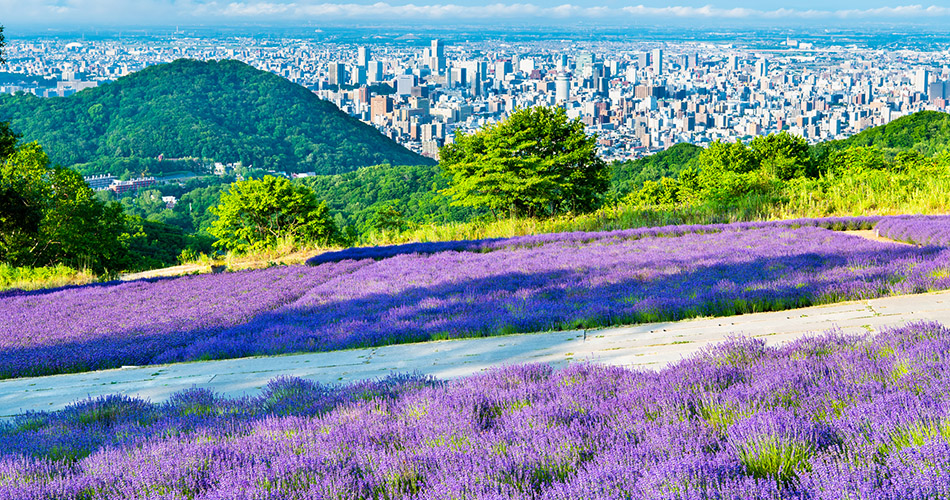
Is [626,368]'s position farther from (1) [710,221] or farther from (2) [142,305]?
(1) [710,221]

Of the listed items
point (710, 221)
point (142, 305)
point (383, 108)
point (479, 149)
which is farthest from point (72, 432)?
point (383, 108)

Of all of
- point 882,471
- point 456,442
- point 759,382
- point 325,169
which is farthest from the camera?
point 325,169

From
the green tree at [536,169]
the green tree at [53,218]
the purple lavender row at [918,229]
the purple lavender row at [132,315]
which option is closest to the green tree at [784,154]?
the green tree at [536,169]

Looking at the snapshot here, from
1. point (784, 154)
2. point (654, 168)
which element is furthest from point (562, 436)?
point (654, 168)

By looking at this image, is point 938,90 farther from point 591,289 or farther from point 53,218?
point 591,289

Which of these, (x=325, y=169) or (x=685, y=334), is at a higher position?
(x=685, y=334)

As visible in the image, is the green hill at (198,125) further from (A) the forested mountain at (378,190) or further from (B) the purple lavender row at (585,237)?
(B) the purple lavender row at (585,237)
